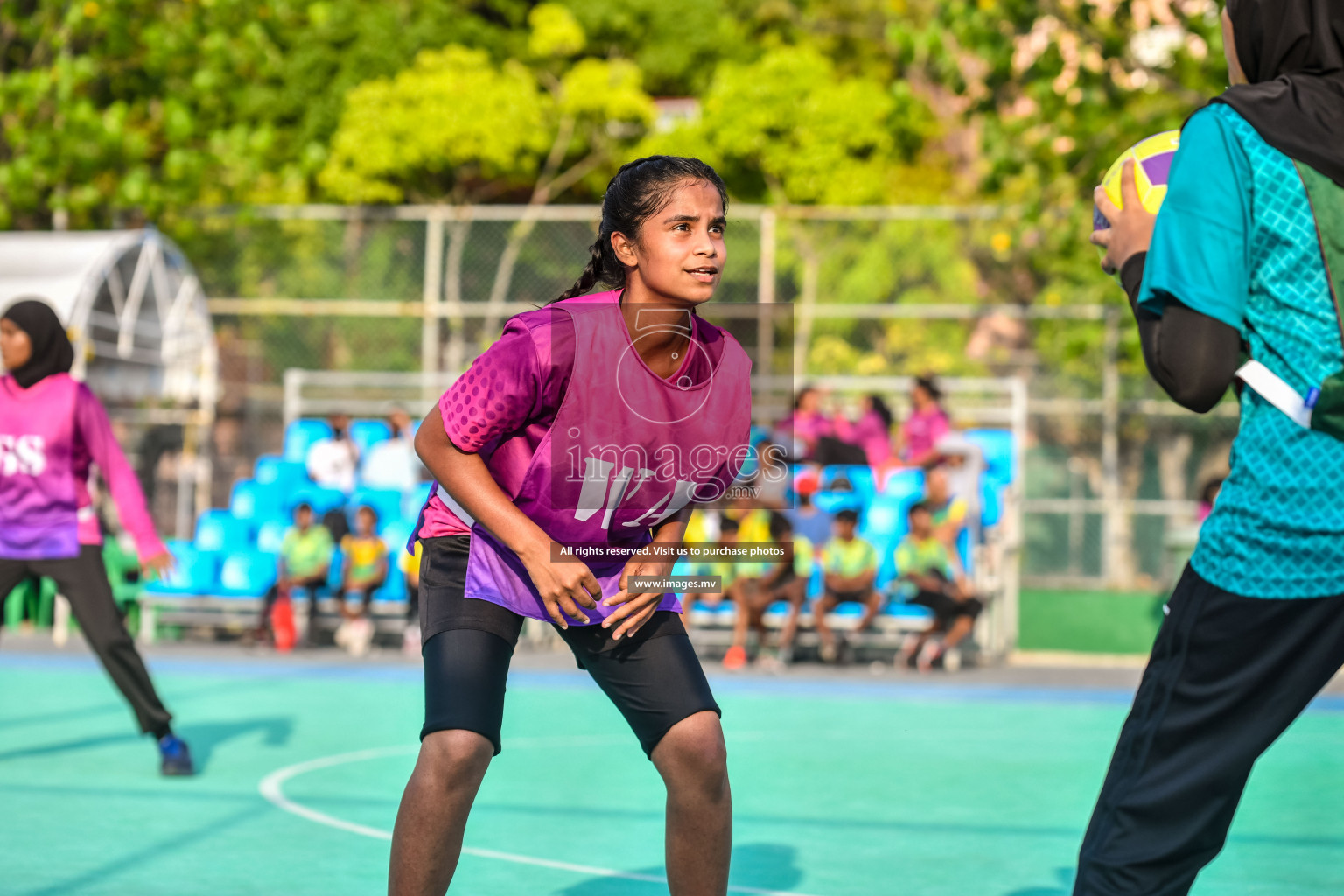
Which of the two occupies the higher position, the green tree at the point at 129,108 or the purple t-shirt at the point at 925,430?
the green tree at the point at 129,108

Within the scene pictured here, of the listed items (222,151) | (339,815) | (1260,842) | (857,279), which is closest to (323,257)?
(222,151)

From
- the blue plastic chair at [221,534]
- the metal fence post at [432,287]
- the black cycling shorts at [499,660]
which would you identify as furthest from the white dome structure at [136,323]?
the black cycling shorts at [499,660]

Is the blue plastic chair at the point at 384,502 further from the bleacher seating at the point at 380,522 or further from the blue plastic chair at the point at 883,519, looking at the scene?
the blue plastic chair at the point at 883,519

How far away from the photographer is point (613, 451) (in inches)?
130

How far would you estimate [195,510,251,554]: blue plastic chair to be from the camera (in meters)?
13.6

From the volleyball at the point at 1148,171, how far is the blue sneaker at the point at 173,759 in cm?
502

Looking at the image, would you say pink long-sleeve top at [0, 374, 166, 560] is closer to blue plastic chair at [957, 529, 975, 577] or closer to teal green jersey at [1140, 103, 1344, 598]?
teal green jersey at [1140, 103, 1344, 598]

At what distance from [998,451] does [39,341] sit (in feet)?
29.6

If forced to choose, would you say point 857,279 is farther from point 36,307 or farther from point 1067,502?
point 36,307

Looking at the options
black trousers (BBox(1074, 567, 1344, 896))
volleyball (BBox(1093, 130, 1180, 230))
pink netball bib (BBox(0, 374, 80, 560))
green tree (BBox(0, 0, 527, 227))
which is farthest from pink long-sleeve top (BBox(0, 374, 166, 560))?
green tree (BBox(0, 0, 527, 227))

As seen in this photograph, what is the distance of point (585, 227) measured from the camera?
15562 millimetres

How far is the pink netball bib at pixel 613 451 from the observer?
3.30 meters

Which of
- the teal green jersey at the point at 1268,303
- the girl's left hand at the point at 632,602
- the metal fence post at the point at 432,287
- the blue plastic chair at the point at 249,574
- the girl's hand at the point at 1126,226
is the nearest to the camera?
the teal green jersey at the point at 1268,303

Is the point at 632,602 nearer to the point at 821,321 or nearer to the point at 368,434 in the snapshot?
the point at 368,434
